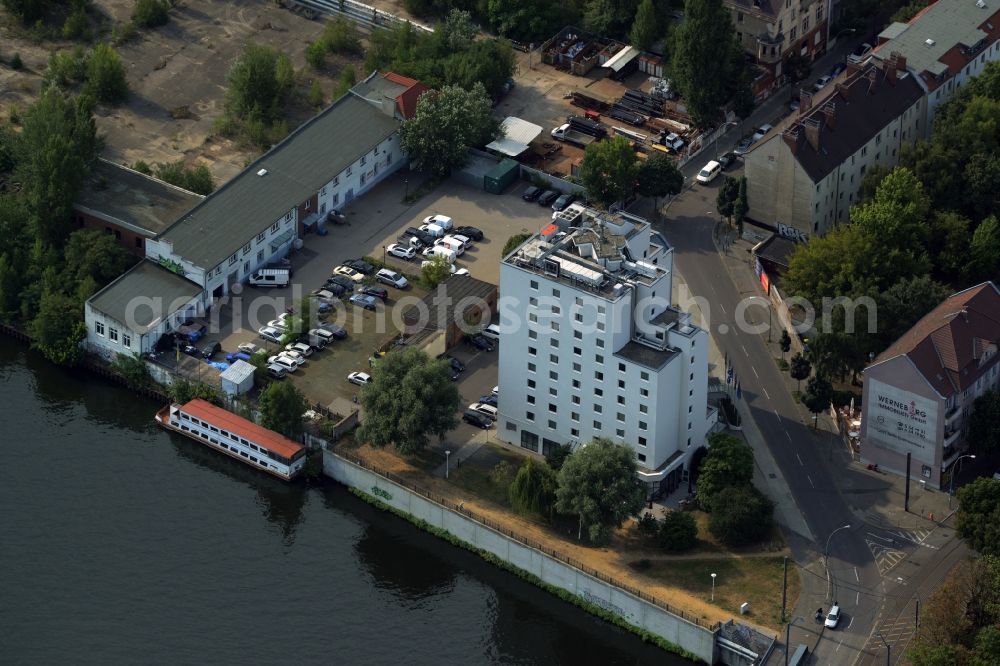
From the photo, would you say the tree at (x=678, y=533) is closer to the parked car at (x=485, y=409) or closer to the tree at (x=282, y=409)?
the parked car at (x=485, y=409)

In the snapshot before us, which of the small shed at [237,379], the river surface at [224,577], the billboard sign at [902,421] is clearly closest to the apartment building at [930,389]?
the billboard sign at [902,421]

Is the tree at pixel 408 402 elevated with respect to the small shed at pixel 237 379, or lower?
elevated

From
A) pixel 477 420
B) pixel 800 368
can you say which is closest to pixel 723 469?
pixel 800 368

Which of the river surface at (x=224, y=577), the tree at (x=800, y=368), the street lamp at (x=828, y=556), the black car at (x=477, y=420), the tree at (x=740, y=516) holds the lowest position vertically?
the river surface at (x=224, y=577)

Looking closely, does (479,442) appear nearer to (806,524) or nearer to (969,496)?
(806,524)

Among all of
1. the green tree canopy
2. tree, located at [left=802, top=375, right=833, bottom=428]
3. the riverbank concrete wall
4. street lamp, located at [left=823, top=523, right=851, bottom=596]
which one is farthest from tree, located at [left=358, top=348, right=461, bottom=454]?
the green tree canopy

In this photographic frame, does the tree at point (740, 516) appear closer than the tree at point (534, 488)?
Yes
